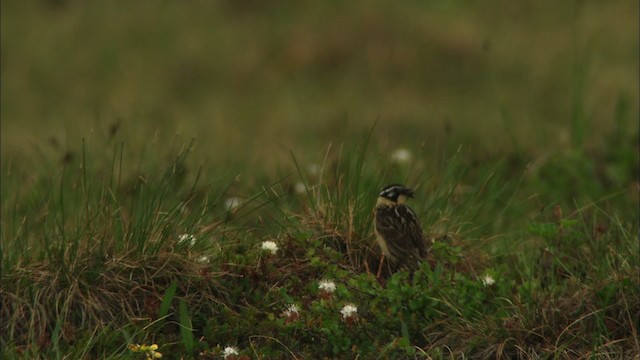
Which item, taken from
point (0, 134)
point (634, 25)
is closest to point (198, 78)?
point (0, 134)

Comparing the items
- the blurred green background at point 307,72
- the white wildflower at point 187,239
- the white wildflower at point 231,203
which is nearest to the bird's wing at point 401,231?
the white wildflower at point 231,203

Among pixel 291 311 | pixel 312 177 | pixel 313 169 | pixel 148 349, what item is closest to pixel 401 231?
pixel 291 311

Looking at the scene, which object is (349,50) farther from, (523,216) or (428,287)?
(428,287)

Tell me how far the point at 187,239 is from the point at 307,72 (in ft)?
20.6

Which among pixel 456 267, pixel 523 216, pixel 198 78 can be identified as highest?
pixel 456 267

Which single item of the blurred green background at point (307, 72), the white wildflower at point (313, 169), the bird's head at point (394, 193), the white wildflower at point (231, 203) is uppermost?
the bird's head at point (394, 193)

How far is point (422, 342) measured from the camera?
19.0 ft

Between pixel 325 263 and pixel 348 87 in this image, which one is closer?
pixel 325 263

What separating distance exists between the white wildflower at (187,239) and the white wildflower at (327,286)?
601 mm

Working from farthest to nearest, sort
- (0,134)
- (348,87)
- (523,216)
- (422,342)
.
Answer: (348,87), (0,134), (523,216), (422,342)

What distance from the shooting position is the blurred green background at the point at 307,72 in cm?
1091

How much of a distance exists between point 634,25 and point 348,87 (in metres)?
2.95

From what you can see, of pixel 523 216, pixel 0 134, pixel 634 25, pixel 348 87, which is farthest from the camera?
pixel 634 25

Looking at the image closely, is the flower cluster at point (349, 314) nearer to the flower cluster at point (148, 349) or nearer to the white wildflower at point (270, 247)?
the white wildflower at point (270, 247)
